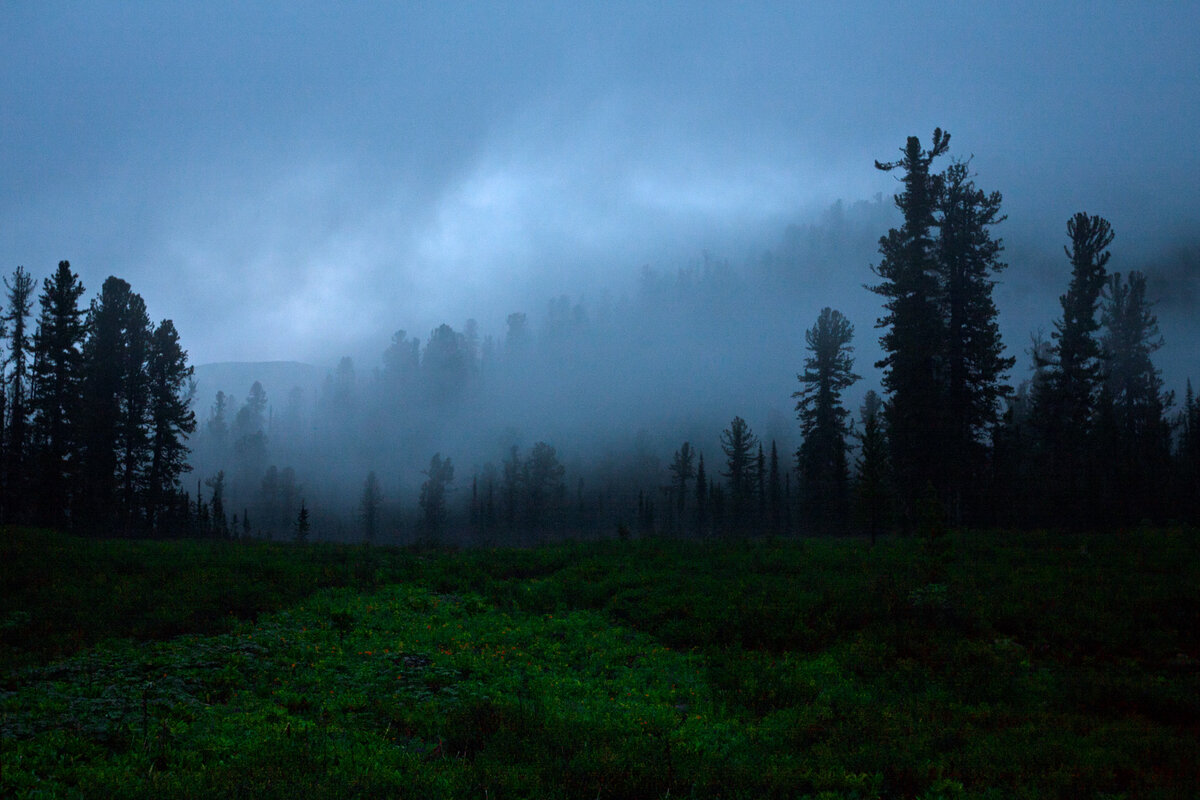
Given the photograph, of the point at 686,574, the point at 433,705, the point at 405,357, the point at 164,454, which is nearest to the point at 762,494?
the point at 686,574

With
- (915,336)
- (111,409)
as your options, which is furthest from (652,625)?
(111,409)

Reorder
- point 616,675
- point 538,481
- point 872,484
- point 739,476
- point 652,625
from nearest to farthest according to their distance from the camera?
point 616,675 → point 652,625 → point 872,484 → point 739,476 → point 538,481

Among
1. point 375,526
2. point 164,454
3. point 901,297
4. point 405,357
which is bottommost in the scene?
point 375,526

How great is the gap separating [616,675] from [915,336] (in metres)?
26.4

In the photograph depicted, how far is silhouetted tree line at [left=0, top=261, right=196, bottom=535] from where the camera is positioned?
37.6 metres

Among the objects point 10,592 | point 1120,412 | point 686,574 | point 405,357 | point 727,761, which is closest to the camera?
point 727,761

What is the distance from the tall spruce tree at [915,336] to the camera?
101ft

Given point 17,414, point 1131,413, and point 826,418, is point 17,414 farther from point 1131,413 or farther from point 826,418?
point 1131,413

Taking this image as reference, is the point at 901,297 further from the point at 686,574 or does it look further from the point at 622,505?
the point at 622,505

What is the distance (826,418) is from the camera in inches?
1919

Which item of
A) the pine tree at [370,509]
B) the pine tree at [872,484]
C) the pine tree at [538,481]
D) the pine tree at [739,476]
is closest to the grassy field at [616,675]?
the pine tree at [872,484]

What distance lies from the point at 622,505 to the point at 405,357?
71.1 metres

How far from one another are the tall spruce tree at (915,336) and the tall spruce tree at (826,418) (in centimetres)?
1534

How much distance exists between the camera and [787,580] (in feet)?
61.1
